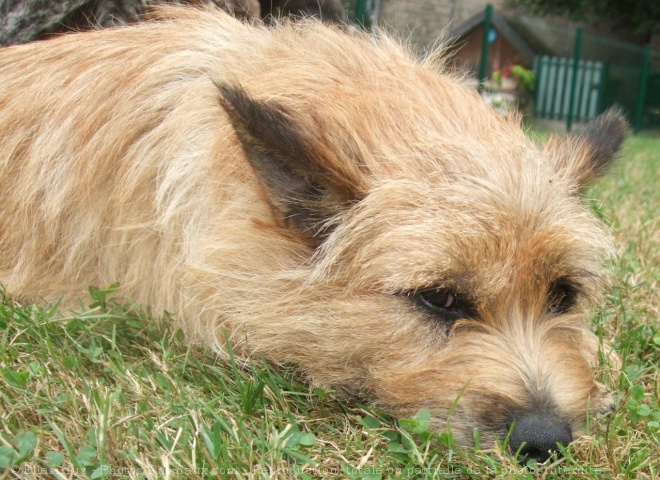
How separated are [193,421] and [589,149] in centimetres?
200

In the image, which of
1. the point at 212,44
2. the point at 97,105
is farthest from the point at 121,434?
the point at 212,44

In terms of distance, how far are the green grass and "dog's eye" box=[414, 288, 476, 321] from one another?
0.36 meters

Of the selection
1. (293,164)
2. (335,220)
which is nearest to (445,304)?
(335,220)

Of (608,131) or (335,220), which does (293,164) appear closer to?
(335,220)

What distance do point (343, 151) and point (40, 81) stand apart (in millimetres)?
2018

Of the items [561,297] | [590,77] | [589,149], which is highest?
[589,149]

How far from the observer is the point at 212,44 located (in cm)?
345

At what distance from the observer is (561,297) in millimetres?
2674

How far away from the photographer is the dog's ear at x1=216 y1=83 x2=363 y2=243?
238 cm

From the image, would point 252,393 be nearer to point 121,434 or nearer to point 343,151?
point 121,434

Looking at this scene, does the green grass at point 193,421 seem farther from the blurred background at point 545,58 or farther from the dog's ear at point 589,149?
the blurred background at point 545,58

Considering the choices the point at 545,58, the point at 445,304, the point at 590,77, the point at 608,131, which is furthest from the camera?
the point at 590,77

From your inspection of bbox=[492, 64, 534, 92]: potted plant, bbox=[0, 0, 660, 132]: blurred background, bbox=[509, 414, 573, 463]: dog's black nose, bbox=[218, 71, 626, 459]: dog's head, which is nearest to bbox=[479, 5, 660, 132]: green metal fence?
bbox=[0, 0, 660, 132]: blurred background

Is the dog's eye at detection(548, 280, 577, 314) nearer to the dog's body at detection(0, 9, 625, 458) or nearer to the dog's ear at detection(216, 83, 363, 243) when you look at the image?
the dog's body at detection(0, 9, 625, 458)
